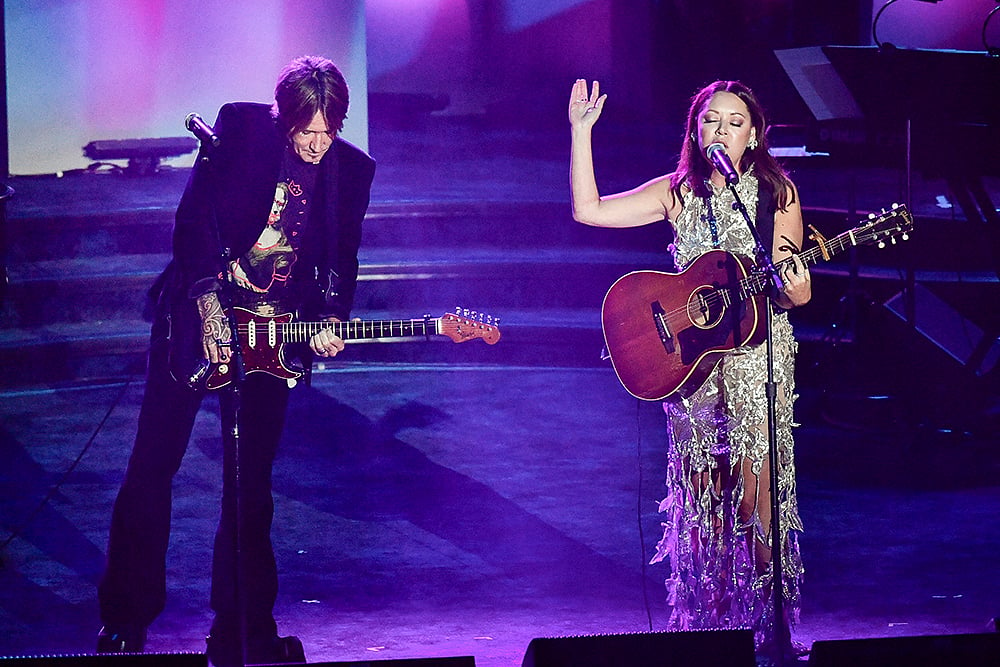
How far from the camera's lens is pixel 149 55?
923cm

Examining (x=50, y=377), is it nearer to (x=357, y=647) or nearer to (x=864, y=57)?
(x=357, y=647)

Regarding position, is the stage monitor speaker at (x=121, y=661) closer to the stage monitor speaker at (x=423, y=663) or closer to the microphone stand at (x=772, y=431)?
the stage monitor speaker at (x=423, y=663)

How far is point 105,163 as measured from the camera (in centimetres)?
966

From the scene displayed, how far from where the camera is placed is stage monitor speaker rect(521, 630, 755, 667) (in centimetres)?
325

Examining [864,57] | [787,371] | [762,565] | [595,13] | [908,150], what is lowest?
[762,565]

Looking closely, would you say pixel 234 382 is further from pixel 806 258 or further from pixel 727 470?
pixel 806 258

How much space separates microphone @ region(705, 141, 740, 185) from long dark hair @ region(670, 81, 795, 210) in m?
0.30

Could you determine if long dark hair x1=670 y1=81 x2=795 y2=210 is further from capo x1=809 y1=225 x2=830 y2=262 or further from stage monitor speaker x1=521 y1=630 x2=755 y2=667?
stage monitor speaker x1=521 y1=630 x2=755 y2=667

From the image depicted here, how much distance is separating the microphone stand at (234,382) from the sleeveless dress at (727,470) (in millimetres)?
1339

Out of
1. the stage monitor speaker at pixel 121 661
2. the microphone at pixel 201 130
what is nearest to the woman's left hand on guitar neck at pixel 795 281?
the microphone at pixel 201 130

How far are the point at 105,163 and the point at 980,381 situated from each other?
5.92m

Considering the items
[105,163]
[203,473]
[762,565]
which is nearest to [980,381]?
[762,565]

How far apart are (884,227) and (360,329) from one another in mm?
1569

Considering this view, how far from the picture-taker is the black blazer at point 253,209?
4.12m
